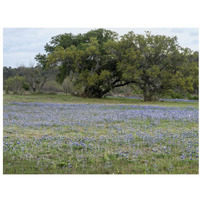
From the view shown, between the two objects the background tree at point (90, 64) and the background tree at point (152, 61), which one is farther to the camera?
the background tree at point (90, 64)

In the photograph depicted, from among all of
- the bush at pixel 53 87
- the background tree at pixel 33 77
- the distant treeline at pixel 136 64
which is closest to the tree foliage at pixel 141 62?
the distant treeline at pixel 136 64

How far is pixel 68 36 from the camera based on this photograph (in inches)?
1469

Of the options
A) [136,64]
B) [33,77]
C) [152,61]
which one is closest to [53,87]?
[33,77]

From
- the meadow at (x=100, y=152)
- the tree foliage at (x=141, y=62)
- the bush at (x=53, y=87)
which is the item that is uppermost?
the tree foliage at (x=141, y=62)

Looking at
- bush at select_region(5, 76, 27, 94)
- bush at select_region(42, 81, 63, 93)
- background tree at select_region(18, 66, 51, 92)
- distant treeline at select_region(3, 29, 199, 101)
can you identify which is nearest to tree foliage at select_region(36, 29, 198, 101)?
distant treeline at select_region(3, 29, 199, 101)

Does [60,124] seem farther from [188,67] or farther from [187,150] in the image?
[188,67]

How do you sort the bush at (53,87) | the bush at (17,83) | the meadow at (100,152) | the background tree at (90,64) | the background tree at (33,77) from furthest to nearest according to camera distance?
the bush at (53,87) → the background tree at (33,77) → the bush at (17,83) → the background tree at (90,64) → the meadow at (100,152)

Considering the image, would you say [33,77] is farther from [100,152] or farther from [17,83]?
[100,152]

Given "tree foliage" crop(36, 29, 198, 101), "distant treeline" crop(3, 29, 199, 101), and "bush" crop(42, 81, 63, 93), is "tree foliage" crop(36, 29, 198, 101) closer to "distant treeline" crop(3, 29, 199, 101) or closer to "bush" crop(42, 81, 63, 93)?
"distant treeline" crop(3, 29, 199, 101)

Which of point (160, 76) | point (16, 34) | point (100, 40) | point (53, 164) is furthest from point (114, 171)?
point (100, 40)

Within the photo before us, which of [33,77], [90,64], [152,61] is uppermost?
[90,64]

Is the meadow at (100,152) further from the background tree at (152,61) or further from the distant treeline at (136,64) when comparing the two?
the distant treeline at (136,64)

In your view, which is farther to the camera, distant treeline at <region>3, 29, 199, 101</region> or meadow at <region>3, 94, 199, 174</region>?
distant treeline at <region>3, 29, 199, 101</region>

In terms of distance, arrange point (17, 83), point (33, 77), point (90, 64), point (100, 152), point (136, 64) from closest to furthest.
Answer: point (100, 152)
point (136, 64)
point (90, 64)
point (17, 83)
point (33, 77)
